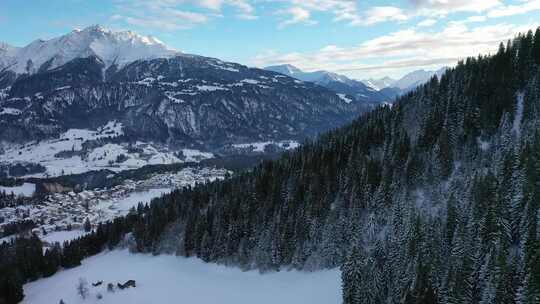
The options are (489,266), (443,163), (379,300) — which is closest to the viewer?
(489,266)

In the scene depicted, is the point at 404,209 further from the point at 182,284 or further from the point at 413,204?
the point at 182,284

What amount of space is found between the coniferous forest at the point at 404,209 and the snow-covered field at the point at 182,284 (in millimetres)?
4962

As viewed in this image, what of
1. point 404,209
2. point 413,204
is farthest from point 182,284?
point 413,204

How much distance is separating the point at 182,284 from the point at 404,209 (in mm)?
68429

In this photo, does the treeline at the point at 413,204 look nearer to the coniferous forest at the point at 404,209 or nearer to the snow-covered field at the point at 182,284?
the coniferous forest at the point at 404,209

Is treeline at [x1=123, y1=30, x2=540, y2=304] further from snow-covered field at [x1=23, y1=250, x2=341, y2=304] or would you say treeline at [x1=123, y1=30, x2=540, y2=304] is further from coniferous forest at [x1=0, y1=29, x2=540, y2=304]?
snow-covered field at [x1=23, y1=250, x2=341, y2=304]

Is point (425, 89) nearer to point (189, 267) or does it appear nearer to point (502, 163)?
point (502, 163)

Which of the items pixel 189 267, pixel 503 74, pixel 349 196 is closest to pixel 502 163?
pixel 349 196

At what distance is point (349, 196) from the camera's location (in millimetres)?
128250

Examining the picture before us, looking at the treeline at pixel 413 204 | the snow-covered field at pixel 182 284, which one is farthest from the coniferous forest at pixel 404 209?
the snow-covered field at pixel 182 284

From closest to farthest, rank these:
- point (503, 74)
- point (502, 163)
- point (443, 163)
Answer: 1. point (502, 163)
2. point (443, 163)
3. point (503, 74)

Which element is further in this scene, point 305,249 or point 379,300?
point 305,249

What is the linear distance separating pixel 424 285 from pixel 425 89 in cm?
10441

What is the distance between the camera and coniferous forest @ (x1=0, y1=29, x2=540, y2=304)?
80.8m
